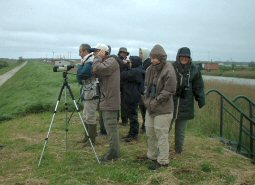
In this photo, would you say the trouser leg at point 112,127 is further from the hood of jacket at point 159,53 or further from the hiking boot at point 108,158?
the hood of jacket at point 159,53

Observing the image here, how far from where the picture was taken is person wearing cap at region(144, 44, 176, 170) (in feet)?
21.2

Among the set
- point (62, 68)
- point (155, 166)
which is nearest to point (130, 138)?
point (155, 166)

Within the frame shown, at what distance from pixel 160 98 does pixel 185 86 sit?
3.01 ft

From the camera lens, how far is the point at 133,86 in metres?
8.70

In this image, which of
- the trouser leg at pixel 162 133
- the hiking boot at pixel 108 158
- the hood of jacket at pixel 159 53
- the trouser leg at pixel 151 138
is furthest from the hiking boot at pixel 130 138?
the hood of jacket at pixel 159 53

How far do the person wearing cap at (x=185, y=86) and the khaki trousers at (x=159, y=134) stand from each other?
659 mm

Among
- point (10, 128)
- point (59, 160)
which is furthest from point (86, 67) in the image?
point (10, 128)

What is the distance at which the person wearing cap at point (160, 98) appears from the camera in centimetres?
648

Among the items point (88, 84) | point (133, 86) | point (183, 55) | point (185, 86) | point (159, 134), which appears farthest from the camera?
point (133, 86)

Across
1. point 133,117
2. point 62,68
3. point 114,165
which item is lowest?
point 114,165

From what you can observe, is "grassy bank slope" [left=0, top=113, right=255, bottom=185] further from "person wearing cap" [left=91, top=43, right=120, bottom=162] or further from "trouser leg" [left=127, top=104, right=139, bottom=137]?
"person wearing cap" [left=91, top=43, right=120, bottom=162]

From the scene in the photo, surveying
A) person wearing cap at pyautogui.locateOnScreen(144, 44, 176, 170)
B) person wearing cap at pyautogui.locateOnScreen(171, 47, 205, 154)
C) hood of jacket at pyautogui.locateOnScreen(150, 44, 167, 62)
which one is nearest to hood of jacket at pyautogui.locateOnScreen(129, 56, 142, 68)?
person wearing cap at pyautogui.locateOnScreen(171, 47, 205, 154)

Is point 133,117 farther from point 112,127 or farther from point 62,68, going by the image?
point 62,68

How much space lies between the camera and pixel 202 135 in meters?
10.1
